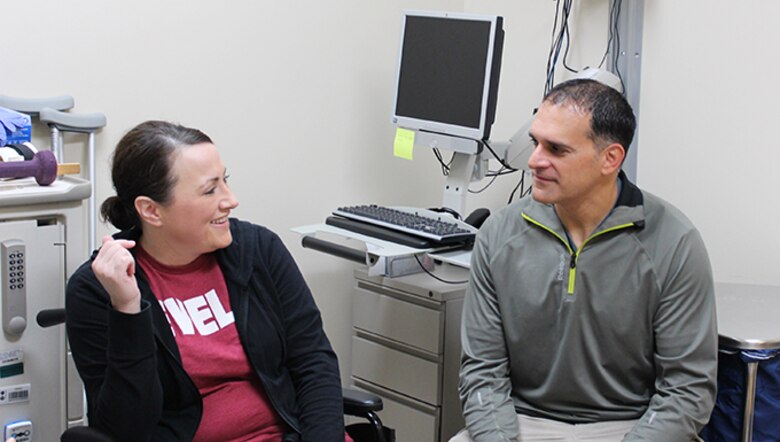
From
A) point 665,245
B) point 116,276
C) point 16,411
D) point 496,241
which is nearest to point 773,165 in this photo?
point 665,245

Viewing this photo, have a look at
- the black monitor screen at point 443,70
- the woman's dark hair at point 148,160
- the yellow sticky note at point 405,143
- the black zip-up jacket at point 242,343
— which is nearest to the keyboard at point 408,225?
the yellow sticky note at point 405,143

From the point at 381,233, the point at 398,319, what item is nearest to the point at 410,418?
the point at 398,319

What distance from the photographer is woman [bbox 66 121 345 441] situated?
1.71 m

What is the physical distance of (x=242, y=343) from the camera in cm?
188

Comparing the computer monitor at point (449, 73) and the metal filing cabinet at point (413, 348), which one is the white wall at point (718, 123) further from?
the metal filing cabinet at point (413, 348)

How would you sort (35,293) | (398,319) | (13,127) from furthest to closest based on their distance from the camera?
1. (398,319)
2. (13,127)
3. (35,293)

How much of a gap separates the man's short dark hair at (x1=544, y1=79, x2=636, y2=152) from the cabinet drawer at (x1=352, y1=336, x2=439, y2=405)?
38.6 inches

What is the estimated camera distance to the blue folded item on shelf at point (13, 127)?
2.19 metres

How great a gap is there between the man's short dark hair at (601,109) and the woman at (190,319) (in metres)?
0.69

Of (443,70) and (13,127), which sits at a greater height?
(443,70)

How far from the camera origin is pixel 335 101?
122 inches

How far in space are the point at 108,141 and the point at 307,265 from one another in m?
0.83

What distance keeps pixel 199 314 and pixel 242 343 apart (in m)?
0.11

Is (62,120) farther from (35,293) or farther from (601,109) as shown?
(601,109)
